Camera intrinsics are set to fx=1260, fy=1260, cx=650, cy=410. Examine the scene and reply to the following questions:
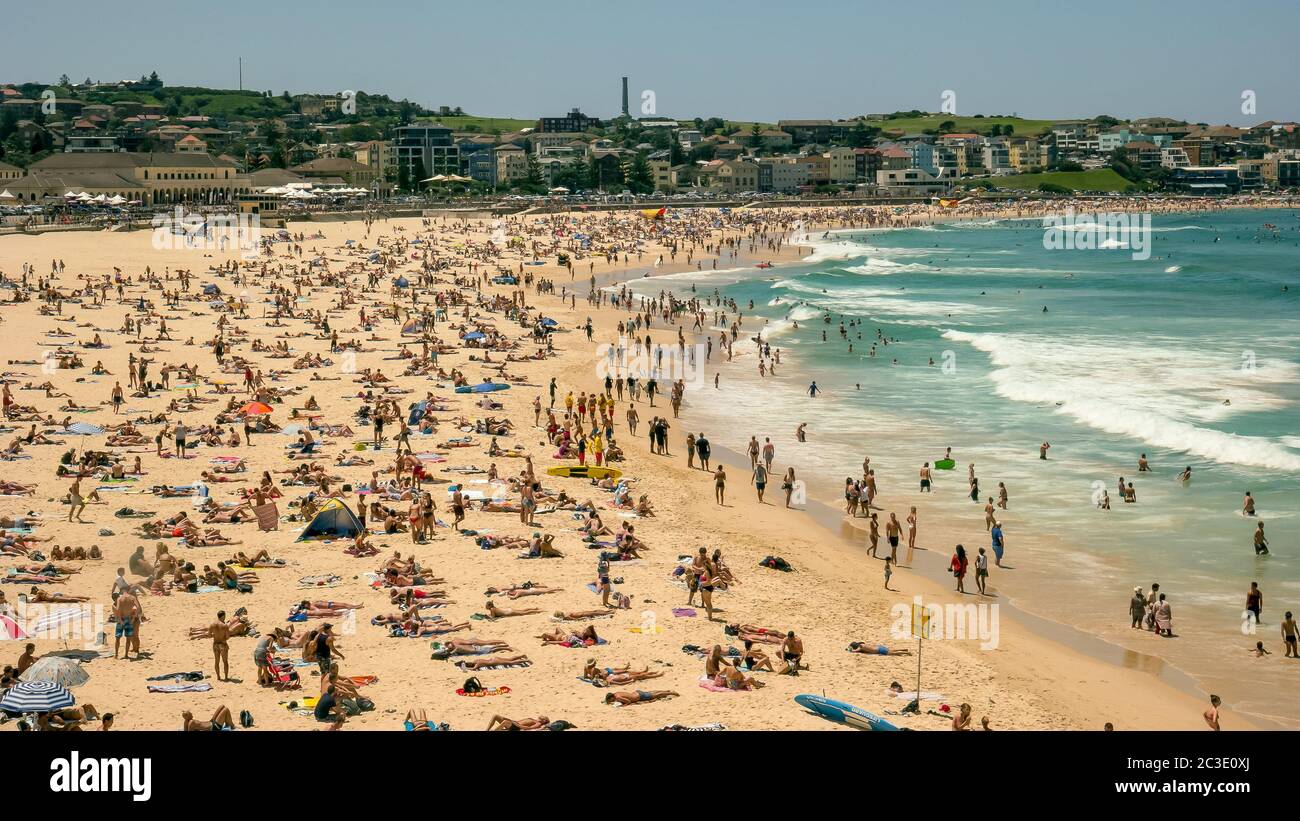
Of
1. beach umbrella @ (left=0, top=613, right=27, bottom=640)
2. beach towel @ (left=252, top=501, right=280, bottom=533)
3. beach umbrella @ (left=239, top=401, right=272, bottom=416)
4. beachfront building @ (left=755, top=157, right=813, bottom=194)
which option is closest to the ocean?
beach umbrella @ (left=239, top=401, right=272, bottom=416)

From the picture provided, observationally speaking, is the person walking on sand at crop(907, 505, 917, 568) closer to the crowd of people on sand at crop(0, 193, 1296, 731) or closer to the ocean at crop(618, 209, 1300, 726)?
the crowd of people on sand at crop(0, 193, 1296, 731)

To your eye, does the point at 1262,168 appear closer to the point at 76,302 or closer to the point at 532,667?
the point at 76,302

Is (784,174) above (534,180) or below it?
above

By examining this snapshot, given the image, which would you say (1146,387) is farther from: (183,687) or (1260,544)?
(183,687)

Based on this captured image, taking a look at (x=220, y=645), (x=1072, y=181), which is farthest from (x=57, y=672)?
(x=1072, y=181)

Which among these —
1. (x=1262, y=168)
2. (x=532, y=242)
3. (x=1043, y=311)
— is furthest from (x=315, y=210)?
(x=1262, y=168)

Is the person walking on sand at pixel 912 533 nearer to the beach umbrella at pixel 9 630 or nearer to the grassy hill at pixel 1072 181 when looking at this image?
the beach umbrella at pixel 9 630
